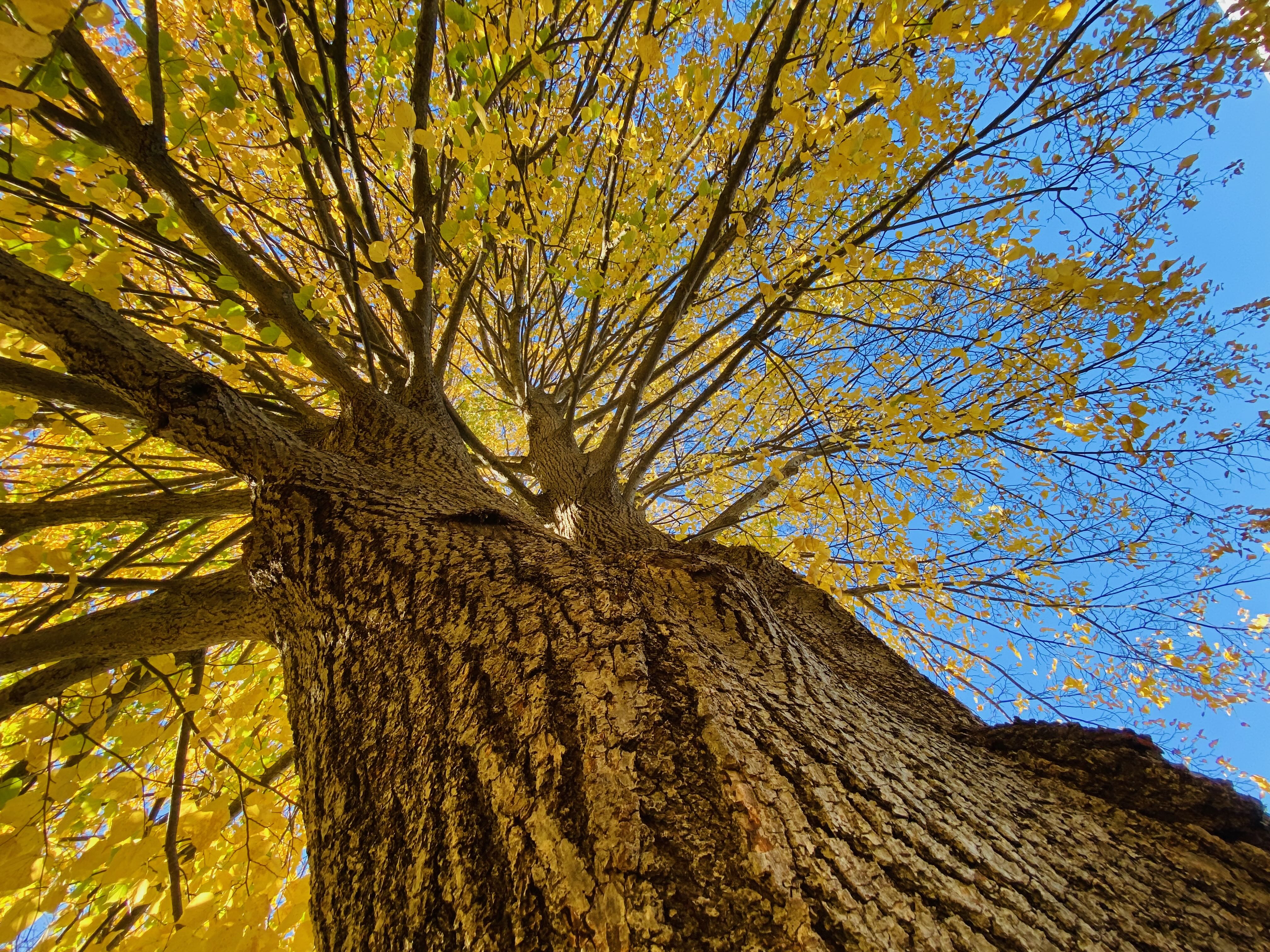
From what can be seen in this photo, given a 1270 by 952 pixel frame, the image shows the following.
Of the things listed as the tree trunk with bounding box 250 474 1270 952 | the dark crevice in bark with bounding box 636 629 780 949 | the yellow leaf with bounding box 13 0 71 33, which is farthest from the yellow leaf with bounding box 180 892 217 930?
the yellow leaf with bounding box 13 0 71 33

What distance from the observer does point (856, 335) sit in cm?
412

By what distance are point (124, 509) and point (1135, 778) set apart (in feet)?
11.4

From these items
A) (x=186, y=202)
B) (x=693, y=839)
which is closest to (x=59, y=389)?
(x=186, y=202)

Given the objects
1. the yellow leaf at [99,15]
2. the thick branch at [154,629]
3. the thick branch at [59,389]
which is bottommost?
the thick branch at [154,629]

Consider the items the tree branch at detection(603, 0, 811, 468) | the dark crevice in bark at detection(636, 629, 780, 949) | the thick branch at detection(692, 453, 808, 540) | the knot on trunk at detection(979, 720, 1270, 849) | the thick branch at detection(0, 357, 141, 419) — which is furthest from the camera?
the thick branch at detection(692, 453, 808, 540)

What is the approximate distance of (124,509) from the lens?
220 cm

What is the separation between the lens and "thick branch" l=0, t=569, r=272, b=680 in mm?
1656

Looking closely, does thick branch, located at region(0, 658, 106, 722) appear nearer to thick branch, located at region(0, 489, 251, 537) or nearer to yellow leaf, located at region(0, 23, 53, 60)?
thick branch, located at region(0, 489, 251, 537)

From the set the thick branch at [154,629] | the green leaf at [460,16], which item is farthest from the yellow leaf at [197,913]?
the green leaf at [460,16]

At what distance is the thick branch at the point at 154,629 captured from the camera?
166cm

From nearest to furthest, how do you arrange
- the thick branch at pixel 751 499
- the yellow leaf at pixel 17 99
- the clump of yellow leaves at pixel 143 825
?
the yellow leaf at pixel 17 99
the clump of yellow leaves at pixel 143 825
the thick branch at pixel 751 499

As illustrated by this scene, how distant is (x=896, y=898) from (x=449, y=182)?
301 centimetres

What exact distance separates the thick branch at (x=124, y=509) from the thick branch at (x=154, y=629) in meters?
0.43

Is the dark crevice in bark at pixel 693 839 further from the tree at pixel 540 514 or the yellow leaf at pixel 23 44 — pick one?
the yellow leaf at pixel 23 44
